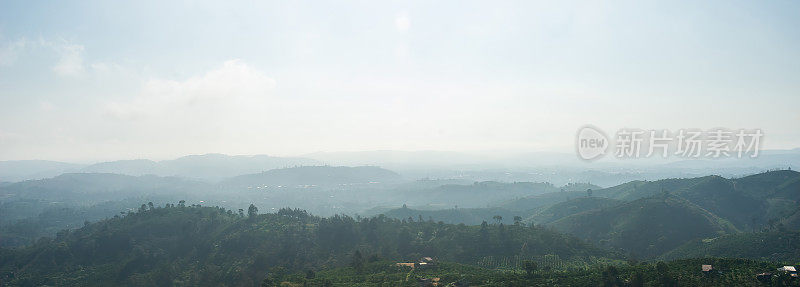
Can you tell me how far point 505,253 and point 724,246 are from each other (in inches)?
2151

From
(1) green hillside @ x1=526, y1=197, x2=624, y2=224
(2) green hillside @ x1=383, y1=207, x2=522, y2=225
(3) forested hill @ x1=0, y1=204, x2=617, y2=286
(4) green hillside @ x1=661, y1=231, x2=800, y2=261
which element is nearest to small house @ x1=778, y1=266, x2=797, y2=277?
(4) green hillside @ x1=661, y1=231, x2=800, y2=261

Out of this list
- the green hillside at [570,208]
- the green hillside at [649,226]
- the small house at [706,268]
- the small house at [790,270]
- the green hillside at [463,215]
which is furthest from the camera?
the green hillside at [463,215]

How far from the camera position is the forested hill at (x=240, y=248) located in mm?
93250

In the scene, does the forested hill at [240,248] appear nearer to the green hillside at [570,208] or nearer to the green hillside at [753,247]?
the green hillside at [753,247]

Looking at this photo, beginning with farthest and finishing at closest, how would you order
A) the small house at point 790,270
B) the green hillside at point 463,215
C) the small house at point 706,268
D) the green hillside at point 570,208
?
1. the green hillside at point 463,215
2. the green hillside at point 570,208
3. the small house at point 706,268
4. the small house at point 790,270

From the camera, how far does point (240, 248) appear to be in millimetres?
106750

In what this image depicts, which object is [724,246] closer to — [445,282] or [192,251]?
[445,282]

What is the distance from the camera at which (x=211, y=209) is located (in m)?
145

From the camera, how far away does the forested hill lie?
93.2m

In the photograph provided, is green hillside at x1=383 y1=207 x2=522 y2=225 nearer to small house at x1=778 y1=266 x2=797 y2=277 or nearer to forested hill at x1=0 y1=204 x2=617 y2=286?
forested hill at x1=0 y1=204 x2=617 y2=286

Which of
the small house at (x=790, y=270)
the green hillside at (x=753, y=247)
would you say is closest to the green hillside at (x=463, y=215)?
the green hillside at (x=753, y=247)

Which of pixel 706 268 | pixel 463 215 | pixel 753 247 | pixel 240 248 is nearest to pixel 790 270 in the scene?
pixel 706 268

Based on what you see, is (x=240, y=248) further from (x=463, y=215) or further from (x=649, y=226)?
(x=649, y=226)

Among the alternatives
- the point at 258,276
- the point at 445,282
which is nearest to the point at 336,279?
the point at 445,282
